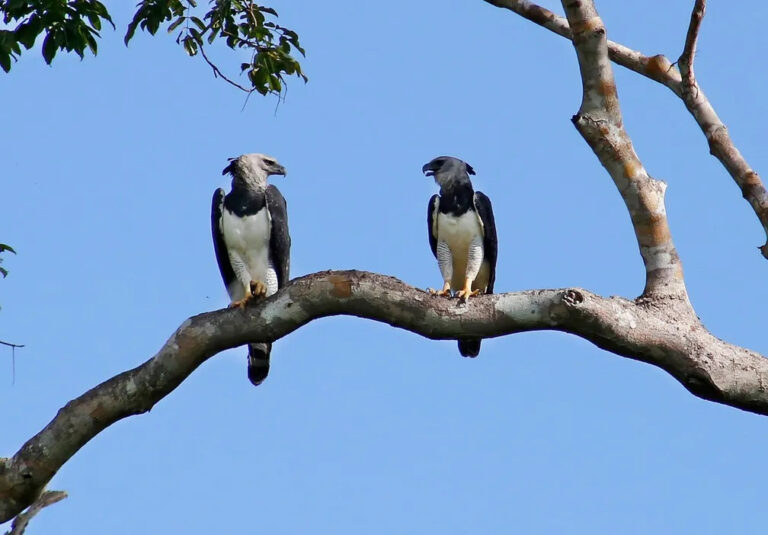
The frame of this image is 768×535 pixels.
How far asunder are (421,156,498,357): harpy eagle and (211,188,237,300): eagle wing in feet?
4.51

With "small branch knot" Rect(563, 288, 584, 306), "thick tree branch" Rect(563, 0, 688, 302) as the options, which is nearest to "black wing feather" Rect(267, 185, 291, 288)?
"thick tree branch" Rect(563, 0, 688, 302)

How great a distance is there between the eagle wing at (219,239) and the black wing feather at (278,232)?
1.05 feet

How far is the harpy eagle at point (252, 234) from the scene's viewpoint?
23.4ft

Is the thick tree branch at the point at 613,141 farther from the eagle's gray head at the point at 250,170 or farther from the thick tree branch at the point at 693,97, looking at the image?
the eagle's gray head at the point at 250,170

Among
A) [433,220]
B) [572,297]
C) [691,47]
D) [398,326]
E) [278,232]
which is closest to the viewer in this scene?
[572,297]

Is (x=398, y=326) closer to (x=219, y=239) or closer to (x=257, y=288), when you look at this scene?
(x=257, y=288)

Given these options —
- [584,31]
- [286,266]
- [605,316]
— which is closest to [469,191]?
[286,266]

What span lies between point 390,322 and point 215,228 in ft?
9.33

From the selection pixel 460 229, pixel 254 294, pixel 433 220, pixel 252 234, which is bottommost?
pixel 254 294

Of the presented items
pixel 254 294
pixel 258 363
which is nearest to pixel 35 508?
pixel 254 294

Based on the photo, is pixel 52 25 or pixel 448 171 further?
pixel 448 171

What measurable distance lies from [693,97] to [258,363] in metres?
3.15

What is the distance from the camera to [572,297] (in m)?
4.55

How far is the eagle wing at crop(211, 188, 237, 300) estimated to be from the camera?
728 cm
